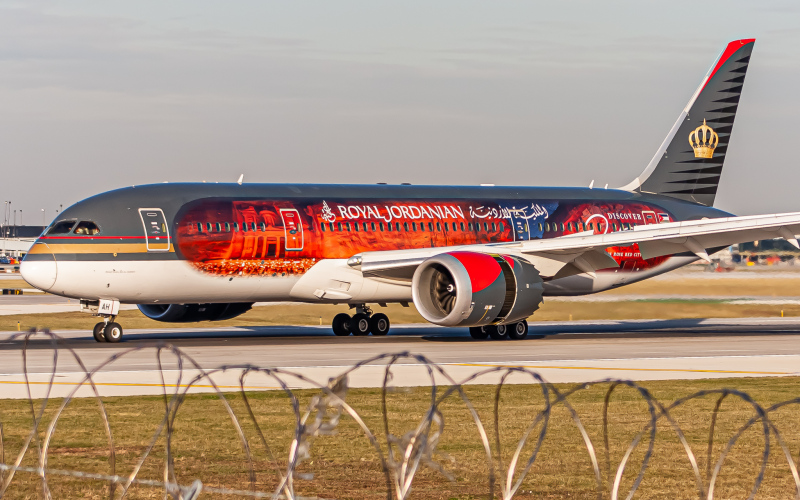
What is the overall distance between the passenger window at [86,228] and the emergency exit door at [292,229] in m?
5.24

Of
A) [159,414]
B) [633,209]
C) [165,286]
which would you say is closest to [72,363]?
[165,286]

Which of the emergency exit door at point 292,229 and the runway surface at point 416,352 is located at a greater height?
Answer: the emergency exit door at point 292,229

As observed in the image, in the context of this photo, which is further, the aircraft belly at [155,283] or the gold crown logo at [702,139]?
the gold crown logo at [702,139]

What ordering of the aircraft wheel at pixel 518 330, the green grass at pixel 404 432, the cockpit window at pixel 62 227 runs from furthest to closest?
the aircraft wheel at pixel 518 330 → the cockpit window at pixel 62 227 → the green grass at pixel 404 432

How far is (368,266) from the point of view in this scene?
1190 inches

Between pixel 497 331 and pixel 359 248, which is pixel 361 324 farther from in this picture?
pixel 497 331

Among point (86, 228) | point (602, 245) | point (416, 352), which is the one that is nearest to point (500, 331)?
point (602, 245)

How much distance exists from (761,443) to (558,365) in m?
9.31

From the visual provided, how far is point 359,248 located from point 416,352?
21.9 feet

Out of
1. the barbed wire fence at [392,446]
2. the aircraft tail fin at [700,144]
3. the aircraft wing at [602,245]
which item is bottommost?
the barbed wire fence at [392,446]

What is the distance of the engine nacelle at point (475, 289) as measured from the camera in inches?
1067

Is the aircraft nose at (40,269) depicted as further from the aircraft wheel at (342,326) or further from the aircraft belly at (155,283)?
the aircraft wheel at (342,326)

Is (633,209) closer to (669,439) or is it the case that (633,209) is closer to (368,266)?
(368,266)

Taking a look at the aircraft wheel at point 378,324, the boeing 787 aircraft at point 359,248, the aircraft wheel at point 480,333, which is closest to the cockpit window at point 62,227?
the boeing 787 aircraft at point 359,248
